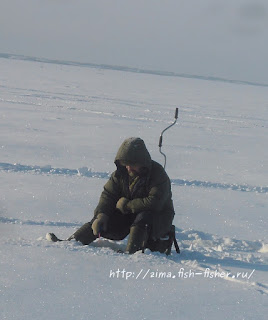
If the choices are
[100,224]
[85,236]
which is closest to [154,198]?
[100,224]

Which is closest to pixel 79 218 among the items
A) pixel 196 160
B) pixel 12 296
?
pixel 12 296

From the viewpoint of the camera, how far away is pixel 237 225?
5.27 metres

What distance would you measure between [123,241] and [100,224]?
475mm

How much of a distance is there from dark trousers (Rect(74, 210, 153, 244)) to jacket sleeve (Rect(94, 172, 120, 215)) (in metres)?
0.06

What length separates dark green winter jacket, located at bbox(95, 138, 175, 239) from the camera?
150 inches

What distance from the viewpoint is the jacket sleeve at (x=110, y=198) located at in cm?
398

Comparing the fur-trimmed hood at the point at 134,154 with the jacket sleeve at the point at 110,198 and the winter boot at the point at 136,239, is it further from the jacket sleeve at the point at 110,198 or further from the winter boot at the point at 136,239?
the winter boot at the point at 136,239

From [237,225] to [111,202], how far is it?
1762mm

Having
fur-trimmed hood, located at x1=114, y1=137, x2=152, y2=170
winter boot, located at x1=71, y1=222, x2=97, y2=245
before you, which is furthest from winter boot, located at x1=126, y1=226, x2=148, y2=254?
fur-trimmed hood, located at x1=114, y1=137, x2=152, y2=170

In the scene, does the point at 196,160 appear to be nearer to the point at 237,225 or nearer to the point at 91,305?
the point at 237,225

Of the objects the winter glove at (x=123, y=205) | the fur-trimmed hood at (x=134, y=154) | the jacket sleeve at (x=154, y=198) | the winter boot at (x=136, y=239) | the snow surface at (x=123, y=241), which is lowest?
the snow surface at (x=123, y=241)

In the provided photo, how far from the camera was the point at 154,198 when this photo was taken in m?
3.79

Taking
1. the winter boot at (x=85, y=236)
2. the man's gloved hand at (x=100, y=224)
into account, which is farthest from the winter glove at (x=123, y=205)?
the winter boot at (x=85, y=236)

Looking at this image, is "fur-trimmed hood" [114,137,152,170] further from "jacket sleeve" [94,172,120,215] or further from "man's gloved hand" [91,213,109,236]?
"man's gloved hand" [91,213,109,236]
